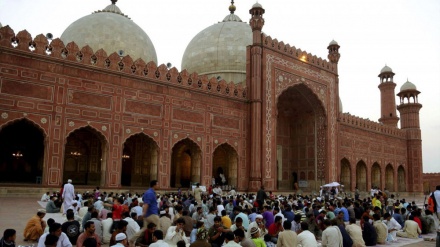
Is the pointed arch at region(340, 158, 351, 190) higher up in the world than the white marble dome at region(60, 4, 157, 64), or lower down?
lower down

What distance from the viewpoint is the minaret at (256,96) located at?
18344 mm

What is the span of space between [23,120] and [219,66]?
47.4 ft

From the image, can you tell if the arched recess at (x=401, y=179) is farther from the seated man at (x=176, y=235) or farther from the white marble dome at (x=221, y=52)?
the seated man at (x=176, y=235)

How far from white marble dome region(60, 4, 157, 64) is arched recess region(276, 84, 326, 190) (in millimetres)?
9003

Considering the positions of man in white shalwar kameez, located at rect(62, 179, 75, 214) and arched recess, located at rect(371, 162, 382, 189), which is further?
arched recess, located at rect(371, 162, 382, 189)

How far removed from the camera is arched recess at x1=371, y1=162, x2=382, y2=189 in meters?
28.9

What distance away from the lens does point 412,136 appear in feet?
101

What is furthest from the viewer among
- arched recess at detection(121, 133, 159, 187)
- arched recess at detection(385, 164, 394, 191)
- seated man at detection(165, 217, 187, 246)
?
arched recess at detection(385, 164, 394, 191)

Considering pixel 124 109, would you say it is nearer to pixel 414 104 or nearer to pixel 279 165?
pixel 279 165

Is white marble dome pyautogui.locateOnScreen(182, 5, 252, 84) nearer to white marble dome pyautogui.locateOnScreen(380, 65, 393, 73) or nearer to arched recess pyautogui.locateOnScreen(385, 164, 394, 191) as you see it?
white marble dome pyautogui.locateOnScreen(380, 65, 393, 73)

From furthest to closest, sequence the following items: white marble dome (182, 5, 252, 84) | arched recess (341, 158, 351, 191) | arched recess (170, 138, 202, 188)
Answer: arched recess (341, 158, 351, 191) < white marble dome (182, 5, 252, 84) < arched recess (170, 138, 202, 188)

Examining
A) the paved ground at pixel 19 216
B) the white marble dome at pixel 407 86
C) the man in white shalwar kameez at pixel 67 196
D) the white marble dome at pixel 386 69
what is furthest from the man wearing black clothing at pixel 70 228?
the white marble dome at pixel 386 69

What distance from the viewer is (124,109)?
15.3 m

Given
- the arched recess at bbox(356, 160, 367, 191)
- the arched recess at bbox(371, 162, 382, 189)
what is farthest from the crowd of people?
the arched recess at bbox(371, 162, 382, 189)
